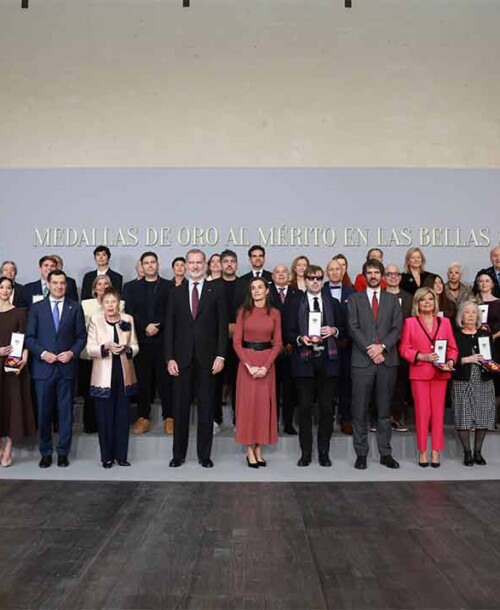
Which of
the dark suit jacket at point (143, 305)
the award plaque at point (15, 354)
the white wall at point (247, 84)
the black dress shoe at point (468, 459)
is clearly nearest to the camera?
the award plaque at point (15, 354)

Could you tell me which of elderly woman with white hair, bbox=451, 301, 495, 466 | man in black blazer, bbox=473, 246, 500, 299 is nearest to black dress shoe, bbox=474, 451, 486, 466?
elderly woman with white hair, bbox=451, 301, 495, 466

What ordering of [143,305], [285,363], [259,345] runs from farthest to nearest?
1. [143,305]
2. [285,363]
3. [259,345]

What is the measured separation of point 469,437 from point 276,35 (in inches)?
202

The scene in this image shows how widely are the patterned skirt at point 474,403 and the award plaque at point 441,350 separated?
0.36 metres

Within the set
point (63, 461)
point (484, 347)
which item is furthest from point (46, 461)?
point (484, 347)

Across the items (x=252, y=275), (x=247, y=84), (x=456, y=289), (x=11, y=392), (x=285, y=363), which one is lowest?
(x=11, y=392)

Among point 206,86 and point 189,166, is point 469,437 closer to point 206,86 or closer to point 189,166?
point 189,166

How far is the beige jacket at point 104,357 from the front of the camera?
4387mm

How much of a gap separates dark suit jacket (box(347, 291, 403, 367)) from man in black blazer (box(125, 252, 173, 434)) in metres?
1.66

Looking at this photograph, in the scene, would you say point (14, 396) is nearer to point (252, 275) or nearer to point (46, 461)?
point (46, 461)

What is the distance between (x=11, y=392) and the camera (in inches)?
179

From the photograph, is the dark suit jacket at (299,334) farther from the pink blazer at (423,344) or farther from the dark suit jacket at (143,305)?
the dark suit jacket at (143,305)

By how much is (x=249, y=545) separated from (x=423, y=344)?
238 centimetres

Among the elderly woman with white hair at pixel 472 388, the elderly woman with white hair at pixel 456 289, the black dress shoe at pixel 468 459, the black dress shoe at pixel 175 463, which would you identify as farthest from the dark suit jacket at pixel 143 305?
the black dress shoe at pixel 468 459
